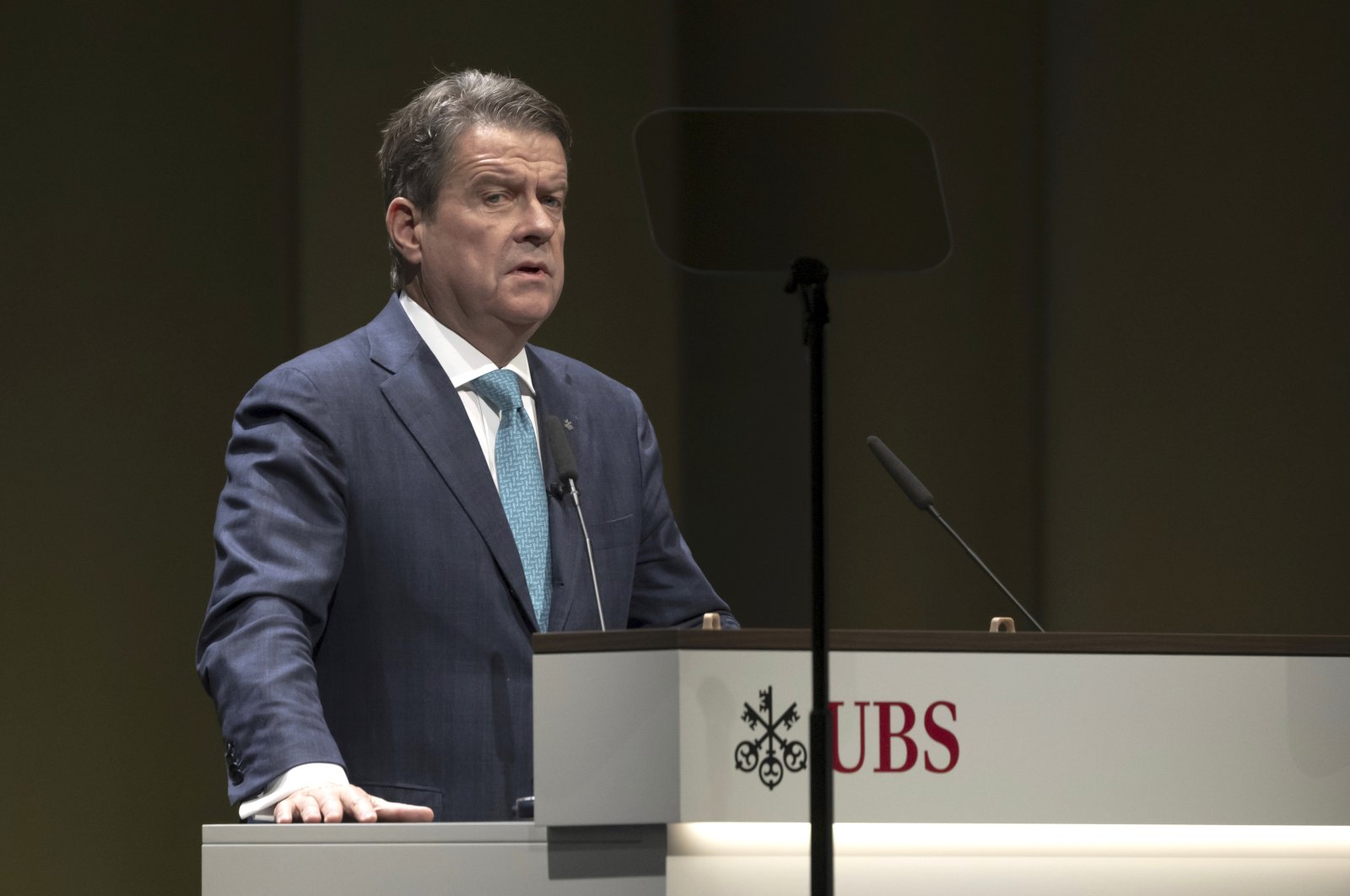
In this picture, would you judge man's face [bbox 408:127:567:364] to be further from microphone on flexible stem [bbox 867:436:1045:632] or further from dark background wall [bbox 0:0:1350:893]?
dark background wall [bbox 0:0:1350:893]

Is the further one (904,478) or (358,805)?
(904,478)

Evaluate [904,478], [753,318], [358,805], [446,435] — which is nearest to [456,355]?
[446,435]

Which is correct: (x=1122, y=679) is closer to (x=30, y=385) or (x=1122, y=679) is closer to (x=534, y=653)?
(x=534, y=653)

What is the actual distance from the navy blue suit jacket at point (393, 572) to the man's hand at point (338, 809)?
264mm

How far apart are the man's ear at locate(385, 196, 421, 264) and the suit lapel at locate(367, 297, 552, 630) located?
139mm

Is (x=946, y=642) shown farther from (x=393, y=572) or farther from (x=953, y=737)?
(x=393, y=572)

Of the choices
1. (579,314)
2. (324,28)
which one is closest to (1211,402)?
(579,314)

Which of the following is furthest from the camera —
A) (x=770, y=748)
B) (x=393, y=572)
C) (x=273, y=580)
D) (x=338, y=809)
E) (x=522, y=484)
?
(x=522, y=484)

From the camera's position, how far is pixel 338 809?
1672 mm

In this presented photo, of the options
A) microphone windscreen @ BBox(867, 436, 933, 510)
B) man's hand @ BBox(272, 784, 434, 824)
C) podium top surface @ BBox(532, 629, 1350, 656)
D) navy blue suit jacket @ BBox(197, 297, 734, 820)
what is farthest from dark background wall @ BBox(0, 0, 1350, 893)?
podium top surface @ BBox(532, 629, 1350, 656)

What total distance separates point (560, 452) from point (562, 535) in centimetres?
19

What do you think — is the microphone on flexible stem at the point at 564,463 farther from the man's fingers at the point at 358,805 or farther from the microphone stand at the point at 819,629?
the microphone stand at the point at 819,629

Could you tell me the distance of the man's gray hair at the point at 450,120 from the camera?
230 cm

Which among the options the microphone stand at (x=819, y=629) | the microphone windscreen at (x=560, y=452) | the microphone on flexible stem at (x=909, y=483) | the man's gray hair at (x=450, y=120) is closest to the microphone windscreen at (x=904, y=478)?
the microphone on flexible stem at (x=909, y=483)
